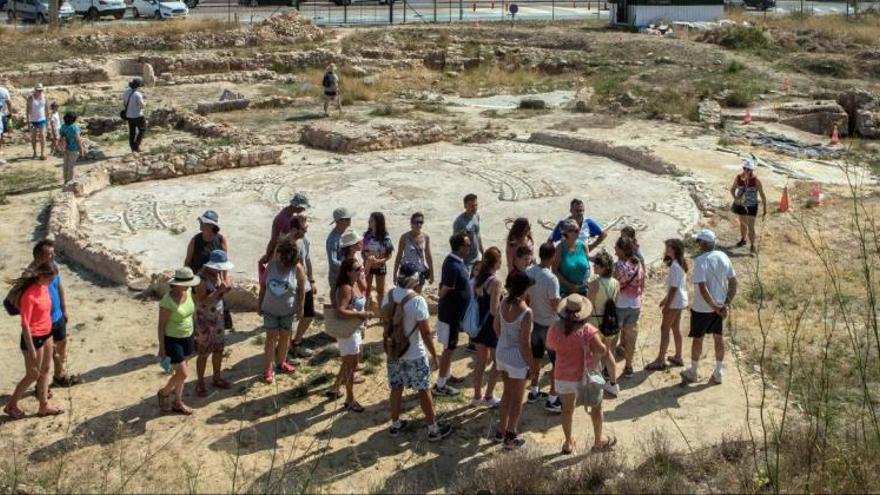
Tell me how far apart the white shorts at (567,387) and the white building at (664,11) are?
38833 mm

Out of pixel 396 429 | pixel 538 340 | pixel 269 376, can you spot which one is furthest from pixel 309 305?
pixel 538 340

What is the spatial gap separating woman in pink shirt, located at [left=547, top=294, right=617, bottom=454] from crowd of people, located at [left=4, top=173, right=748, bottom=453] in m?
0.01

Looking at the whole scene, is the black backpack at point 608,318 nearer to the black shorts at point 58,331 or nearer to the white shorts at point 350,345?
the white shorts at point 350,345

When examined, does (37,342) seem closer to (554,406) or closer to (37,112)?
(554,406)

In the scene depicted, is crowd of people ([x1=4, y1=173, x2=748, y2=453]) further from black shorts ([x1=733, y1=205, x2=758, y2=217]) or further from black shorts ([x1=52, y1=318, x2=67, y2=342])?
black shorts ([x1=733, y1=205, x2=758, y2=217])

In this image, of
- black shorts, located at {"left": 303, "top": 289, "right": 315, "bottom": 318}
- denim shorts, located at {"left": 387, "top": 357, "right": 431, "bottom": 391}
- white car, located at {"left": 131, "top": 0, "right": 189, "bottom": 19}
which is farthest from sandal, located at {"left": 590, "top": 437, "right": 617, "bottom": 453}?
white car, located at {"left": 131, "top": 0, "right": 189, "bottom": 19}

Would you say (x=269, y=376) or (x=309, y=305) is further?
(x=309, y=305)

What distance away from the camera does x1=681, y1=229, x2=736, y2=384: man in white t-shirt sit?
9797mm

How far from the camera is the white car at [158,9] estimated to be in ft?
147

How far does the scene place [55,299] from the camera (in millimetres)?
9188

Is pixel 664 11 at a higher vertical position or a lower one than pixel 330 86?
higher

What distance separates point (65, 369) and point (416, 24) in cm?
3692

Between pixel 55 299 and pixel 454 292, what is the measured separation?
12.5 ft

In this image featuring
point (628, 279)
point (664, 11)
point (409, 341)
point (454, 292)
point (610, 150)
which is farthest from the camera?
point (664, 11)
